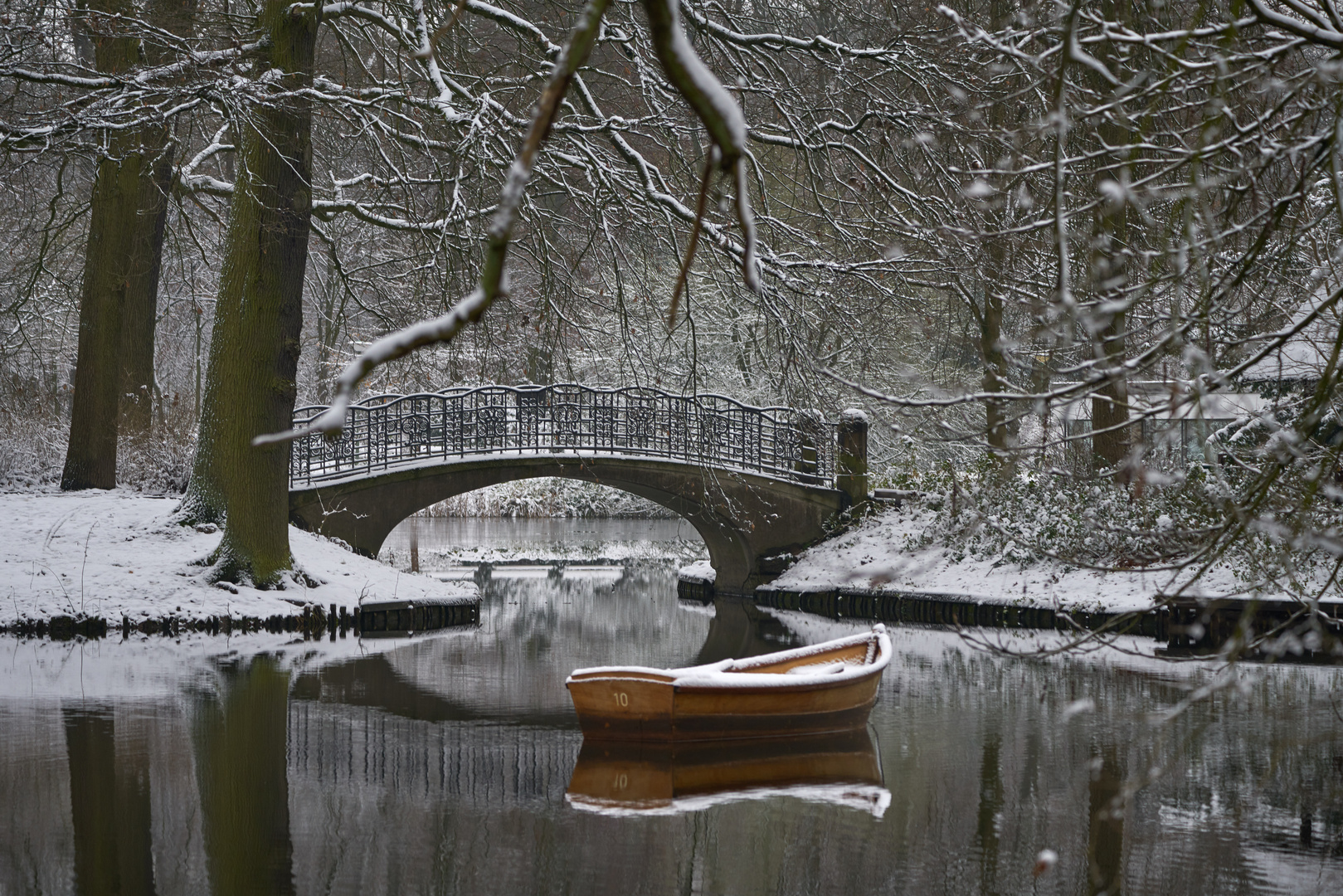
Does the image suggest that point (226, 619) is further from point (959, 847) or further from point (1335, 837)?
point (1335, 837)

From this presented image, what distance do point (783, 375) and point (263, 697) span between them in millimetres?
4616

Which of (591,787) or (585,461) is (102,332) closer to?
(585,461)

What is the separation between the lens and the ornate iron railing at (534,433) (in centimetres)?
1675

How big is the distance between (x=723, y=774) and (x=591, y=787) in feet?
2.85

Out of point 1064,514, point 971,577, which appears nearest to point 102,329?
point 971,577

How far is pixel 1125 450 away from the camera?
13.9 m

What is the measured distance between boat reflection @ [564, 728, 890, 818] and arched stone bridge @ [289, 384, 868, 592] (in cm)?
690

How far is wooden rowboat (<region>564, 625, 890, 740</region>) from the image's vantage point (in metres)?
8.55

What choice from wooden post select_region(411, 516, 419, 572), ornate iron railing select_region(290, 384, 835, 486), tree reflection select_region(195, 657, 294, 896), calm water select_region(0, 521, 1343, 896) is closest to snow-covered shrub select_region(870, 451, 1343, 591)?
calm water select_region(0, 521, 1343, 896)

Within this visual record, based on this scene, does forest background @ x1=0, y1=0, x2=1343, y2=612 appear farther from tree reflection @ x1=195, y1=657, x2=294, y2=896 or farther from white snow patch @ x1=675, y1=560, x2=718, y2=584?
white snow patch @ x1=675, y1=560, x2=718, y2=584

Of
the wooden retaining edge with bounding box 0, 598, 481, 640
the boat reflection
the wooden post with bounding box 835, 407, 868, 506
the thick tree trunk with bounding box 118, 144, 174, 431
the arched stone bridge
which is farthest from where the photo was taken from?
the wooden post with bounding box 835, 407, 868, 506

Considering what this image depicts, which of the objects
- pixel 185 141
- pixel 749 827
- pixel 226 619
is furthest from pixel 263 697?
pixel 185 141

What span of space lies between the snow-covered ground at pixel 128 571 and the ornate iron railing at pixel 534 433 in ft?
7.41

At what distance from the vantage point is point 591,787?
7812 mm
